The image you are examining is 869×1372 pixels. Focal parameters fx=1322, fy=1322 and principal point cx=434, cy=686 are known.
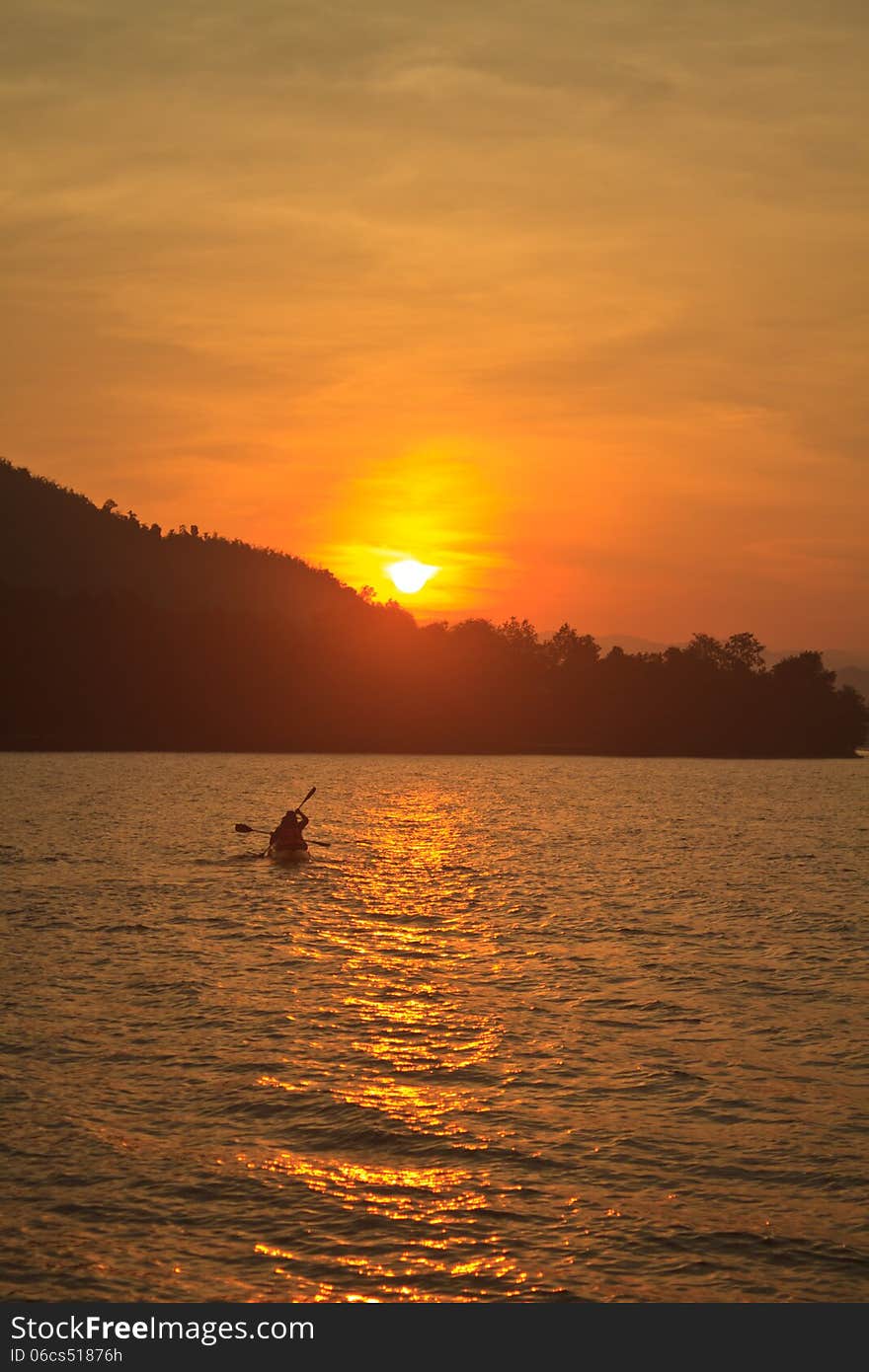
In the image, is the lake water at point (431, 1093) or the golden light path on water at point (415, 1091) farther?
the lake water at point (431, 1093)

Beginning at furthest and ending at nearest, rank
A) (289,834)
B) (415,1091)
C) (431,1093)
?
1. (289,834)
2. (415,1091)
3. (431,1093)

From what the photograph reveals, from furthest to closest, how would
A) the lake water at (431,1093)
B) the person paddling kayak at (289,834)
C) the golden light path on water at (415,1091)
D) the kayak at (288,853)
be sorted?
the kayak at (288,853)
the person paddling kayak at (289,834)
the lake water at (431,1093)
the golden light path on water at (415,1091)

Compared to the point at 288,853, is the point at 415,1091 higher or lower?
lower

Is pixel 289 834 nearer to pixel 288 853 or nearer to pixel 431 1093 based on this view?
pixel 288 853

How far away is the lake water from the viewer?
20.4 metres

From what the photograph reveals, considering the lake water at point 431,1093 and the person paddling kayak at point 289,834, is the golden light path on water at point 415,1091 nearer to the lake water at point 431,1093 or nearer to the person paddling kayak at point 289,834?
the lake water at point 431,1093

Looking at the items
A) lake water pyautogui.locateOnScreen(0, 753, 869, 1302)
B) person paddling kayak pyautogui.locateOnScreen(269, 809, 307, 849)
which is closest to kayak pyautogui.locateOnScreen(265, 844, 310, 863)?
person paddling kayak pyautogui.locateOnScreen(269, 809, 307, 849)

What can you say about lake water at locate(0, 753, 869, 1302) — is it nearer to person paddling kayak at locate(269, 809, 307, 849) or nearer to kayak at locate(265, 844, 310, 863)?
person paddling kayak at locate(269, 809, 307, 849)

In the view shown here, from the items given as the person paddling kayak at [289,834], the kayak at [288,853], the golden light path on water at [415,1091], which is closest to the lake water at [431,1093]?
the golden light path on water at [415,1091]

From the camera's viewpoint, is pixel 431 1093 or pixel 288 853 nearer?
pixel 431 1093

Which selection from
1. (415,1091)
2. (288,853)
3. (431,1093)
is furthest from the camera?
(288,853)

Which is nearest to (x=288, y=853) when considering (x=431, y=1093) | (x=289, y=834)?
(x=289, y=834)

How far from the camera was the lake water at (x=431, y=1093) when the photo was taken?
20.4 meters

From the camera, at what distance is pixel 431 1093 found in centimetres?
2919
